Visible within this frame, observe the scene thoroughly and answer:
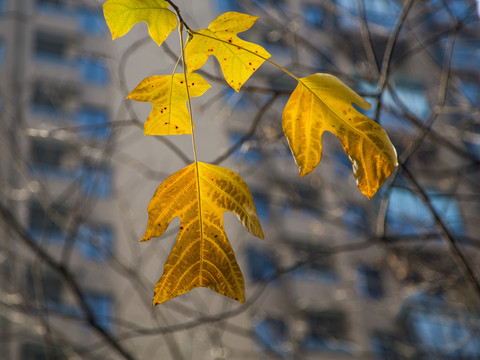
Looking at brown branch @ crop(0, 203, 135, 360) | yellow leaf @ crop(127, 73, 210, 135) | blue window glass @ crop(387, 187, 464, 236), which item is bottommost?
blue window glass @ crop(387, 187, 464, 236)

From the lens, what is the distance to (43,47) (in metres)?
10.2

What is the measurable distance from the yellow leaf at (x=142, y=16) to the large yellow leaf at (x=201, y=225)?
0.19 metres

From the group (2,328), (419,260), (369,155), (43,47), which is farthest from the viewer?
(43,47)

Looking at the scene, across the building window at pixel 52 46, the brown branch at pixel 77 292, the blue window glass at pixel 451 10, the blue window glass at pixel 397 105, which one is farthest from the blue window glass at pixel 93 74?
the brown branch at pixel 77 292

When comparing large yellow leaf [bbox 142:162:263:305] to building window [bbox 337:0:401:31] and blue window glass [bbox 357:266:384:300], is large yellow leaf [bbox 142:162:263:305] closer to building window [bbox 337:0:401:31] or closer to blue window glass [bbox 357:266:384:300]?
building window [bbox 337:0:401:31]

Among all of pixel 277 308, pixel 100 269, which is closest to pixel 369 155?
pixel 100 269

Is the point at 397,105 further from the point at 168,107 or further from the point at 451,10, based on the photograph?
the point at 451,10

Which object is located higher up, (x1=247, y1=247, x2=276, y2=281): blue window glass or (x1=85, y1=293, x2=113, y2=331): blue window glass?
(x1=247, y1=247, x2=276, y2=281): blue window glass

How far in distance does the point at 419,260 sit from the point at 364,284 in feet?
20.9

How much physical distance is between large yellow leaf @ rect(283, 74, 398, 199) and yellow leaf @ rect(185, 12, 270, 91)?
0.08m

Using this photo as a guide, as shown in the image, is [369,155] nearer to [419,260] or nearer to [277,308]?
[419,260]

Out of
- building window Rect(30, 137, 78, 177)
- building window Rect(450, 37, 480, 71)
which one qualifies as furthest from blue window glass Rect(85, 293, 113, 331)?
building window Rect(450, 37, 480, 71)

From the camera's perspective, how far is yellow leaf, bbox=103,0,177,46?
687 mm

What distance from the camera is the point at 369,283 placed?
8.30m
